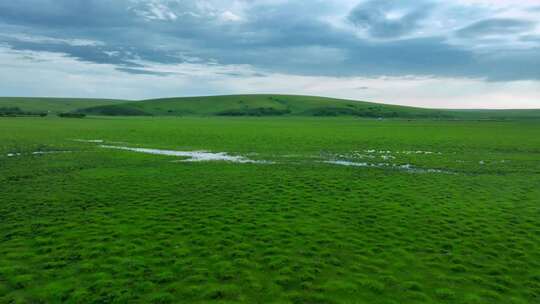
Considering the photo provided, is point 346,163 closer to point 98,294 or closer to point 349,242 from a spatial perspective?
point 349,242

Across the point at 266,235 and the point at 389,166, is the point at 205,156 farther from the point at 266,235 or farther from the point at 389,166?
the point at 266,235

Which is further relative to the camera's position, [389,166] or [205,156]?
[205,156]

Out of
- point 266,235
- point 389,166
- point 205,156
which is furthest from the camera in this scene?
point 205,156

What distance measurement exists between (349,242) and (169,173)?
20.8 m

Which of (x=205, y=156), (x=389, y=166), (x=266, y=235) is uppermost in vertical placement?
(x=389, y=166)

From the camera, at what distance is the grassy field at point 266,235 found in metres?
11.3

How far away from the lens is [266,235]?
640 inches

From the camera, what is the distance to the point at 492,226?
17906 millimetres

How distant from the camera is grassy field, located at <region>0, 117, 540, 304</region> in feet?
37.1

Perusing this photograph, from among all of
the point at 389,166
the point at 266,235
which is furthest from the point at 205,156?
the point at 266,235

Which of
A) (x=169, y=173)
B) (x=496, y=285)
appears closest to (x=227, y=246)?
(x=496, y=285)

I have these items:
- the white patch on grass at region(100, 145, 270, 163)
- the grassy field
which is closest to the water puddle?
the grassy field

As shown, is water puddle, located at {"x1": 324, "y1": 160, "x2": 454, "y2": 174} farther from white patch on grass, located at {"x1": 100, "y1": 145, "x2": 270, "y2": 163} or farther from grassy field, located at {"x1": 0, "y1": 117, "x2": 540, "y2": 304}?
white patch on grass, located at {"x1": 100, "y1": 145, "x2": 270, "y2": 163}

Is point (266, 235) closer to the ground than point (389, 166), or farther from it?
closer to the ground
